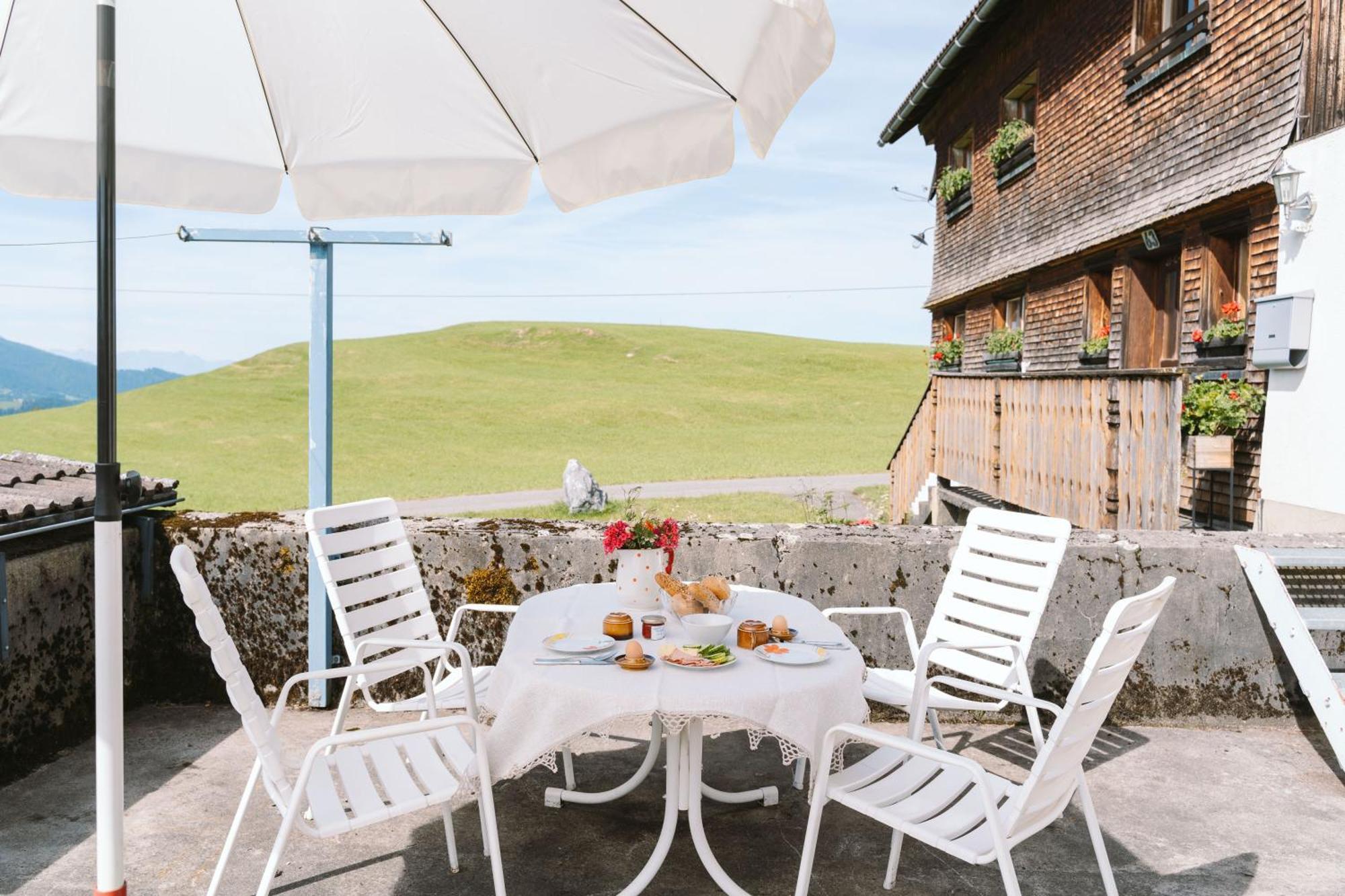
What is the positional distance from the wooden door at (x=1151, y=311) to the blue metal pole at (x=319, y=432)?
911 centimetres

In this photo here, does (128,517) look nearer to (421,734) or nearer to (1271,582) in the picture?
(421,734)

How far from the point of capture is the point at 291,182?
3.50 metres

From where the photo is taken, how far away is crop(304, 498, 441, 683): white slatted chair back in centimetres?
382

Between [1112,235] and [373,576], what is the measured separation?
9.29 metres

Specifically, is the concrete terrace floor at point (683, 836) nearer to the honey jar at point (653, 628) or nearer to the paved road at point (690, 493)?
the honey jar at point (653, 628)

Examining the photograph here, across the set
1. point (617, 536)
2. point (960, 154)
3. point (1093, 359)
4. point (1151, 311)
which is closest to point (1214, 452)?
point (1151, 311)

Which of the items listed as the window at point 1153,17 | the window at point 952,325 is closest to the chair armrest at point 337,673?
the window at point 1153,17

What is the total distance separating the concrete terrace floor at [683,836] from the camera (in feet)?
10.4

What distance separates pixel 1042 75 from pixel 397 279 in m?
76.8

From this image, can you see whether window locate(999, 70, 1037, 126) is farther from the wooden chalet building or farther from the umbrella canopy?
the umbrella canopy

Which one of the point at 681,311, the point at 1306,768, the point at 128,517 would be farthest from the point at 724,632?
the point at 681,311

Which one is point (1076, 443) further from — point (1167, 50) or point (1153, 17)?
point (1153, 17)

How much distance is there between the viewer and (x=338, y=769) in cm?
276

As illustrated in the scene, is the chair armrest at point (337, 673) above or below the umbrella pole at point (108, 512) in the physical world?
below
